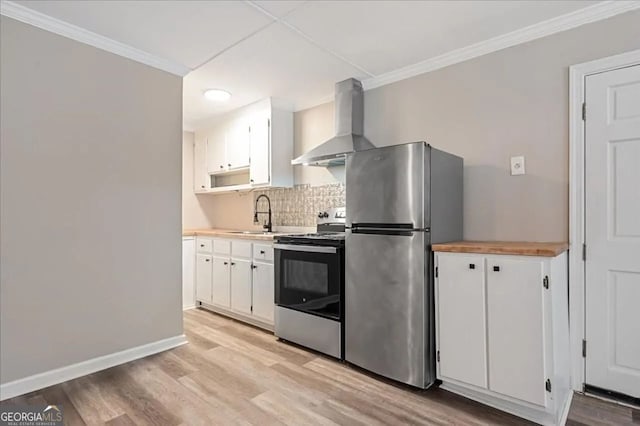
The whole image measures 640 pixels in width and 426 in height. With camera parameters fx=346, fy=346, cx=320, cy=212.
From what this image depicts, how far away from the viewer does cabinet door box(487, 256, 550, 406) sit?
1780 millimetres

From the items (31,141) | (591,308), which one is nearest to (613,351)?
(591,308)

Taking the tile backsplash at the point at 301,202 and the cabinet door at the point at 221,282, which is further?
the cabinet door at the point at 221,282

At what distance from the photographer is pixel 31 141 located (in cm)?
221

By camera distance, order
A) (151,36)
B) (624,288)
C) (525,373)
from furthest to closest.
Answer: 1. (151,36)
2. (624,288)
3. (525,373)

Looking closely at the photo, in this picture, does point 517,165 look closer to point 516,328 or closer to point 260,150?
point 516,328

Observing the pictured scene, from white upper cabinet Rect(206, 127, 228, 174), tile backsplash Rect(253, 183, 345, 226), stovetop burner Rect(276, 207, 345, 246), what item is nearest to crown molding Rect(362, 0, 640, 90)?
tile backsplash Rect(253, 183, 345, 226)

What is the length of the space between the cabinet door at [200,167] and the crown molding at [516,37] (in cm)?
262

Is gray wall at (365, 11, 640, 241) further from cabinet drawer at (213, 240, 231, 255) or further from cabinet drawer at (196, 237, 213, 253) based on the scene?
cabinet drawer at (196, 237, 213, 253)

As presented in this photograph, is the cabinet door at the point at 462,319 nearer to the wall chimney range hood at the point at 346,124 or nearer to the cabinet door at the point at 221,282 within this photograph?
the wall chimney range hood at the point at 346,124

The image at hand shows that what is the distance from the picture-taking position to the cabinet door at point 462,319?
197cm

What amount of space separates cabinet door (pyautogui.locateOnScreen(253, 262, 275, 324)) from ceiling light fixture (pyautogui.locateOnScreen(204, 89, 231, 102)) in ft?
5.87

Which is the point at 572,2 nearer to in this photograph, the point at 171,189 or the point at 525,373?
the point at 525,373

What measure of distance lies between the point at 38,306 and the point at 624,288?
3601mm

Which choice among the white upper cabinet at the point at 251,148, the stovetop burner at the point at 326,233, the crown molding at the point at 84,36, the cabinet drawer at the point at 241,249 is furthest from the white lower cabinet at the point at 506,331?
the crown molding at the point at 84,36
